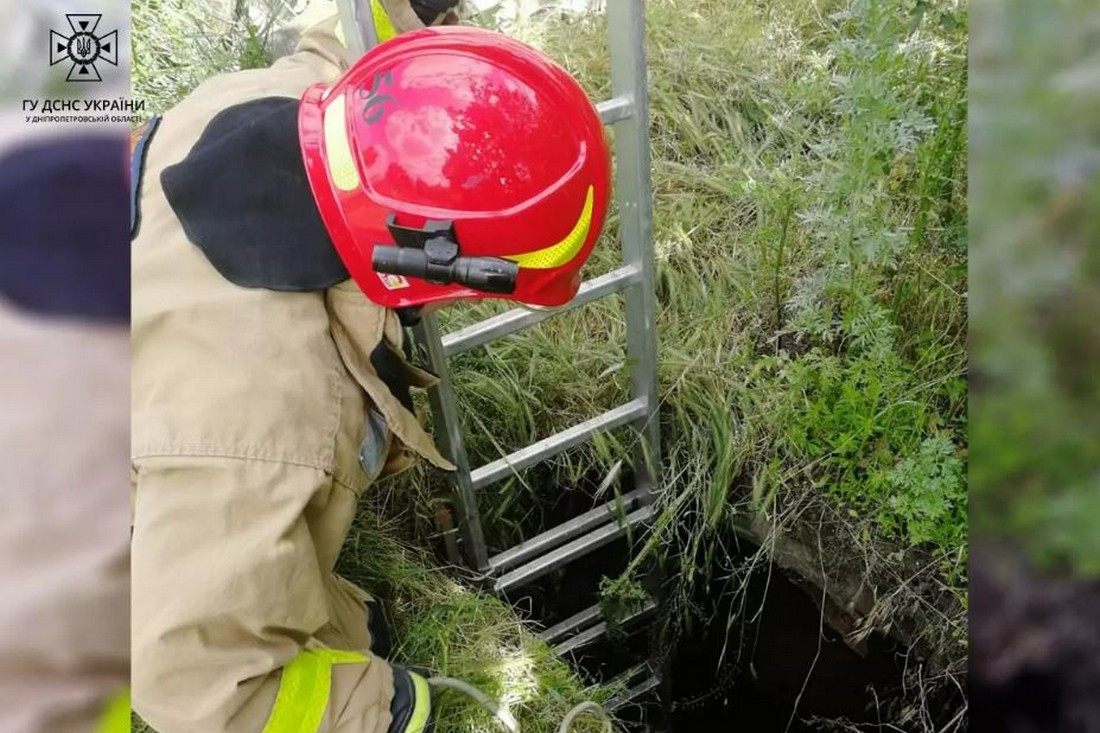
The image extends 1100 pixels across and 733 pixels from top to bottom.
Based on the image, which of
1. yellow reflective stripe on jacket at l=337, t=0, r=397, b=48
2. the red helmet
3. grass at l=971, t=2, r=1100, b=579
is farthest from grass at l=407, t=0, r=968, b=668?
grass at l=971, t=2, r=1100, b=579

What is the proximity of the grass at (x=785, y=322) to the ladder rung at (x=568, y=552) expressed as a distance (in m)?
0.11

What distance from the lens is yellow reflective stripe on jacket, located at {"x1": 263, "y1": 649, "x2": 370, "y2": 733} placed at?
1589 mm

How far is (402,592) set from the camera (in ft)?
8.34

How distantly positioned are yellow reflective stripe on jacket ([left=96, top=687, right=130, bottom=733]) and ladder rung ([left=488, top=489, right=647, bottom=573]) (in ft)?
6.62

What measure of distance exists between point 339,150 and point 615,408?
144 cm

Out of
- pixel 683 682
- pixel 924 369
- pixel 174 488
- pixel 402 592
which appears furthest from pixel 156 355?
pixel 683 682

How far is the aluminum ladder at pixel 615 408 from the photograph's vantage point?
206cm

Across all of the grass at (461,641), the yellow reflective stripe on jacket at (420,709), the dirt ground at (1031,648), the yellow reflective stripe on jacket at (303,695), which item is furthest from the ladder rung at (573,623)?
the dirt ground at (1031,648)

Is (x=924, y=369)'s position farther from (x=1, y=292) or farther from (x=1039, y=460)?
(x=1, y=292)

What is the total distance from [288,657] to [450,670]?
35.6 inches

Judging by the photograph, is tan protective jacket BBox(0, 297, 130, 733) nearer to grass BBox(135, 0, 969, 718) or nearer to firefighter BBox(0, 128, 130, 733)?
firefighter BBox(0, 128, 130, 733)

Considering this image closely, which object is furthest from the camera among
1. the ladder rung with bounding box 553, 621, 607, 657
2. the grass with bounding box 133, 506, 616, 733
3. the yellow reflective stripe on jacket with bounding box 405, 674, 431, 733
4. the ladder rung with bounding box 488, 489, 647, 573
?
the ladder rung with bounding box 553, 621, 607, 657

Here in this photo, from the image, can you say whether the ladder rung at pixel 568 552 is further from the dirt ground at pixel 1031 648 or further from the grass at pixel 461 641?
the dirt ground at pixel 1031 648

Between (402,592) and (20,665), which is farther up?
(20,665)
